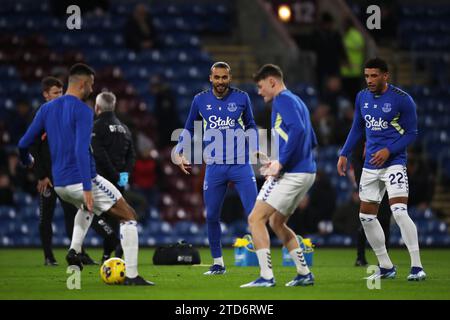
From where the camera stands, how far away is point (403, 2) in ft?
84.9

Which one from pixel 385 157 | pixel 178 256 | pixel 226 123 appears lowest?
pixel 178 256

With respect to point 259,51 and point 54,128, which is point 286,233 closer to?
point 54,128

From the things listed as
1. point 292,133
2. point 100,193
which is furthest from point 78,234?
point 292,133

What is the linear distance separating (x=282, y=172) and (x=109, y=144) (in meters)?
3.96

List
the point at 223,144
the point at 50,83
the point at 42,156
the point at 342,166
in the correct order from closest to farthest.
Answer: the point at 342,166 → the point at 223,144 → the point at 50,83 → the point at 42,156

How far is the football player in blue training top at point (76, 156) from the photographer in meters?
10.0

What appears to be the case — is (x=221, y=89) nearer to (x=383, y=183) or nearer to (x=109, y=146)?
(x=109, y=146)

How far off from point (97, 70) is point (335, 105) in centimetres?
496

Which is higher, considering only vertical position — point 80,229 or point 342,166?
point 342,166

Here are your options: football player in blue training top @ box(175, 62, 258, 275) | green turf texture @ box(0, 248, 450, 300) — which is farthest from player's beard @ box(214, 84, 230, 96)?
green turf texture @ box(0, 248, 450, 300)

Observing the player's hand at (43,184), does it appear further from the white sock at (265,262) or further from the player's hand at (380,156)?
the player's hand at (380,156)

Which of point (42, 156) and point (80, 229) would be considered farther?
point (42, 156)

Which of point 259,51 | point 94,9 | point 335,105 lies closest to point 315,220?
point 335,105

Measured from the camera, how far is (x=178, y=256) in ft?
46.3
